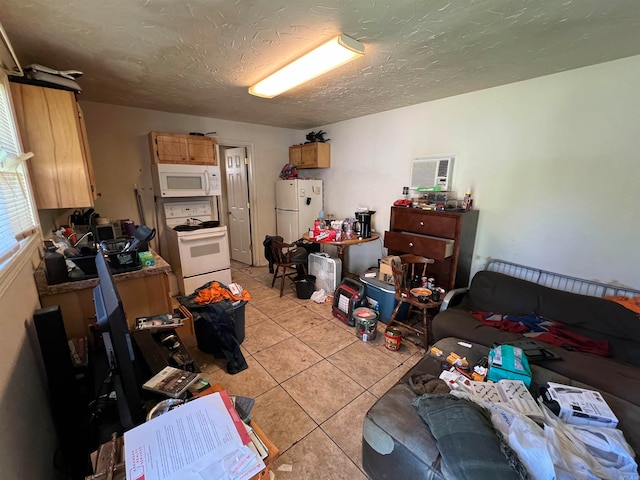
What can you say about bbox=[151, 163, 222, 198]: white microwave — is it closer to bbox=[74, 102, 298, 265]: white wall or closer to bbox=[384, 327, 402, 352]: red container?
bbox=[74, 102, 298, 265]: white wall

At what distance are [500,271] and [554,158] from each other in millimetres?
1156

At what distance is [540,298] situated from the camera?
224 centimetres

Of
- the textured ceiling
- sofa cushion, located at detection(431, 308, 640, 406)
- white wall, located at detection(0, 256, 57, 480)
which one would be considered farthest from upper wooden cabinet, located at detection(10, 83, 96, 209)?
sofa cushion, located at detection(431, 308, 640, 406)

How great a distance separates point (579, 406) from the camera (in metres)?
1.24

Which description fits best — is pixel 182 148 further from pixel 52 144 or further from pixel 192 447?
pixel 192 447

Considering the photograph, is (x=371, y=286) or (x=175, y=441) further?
(x=371, y=286)

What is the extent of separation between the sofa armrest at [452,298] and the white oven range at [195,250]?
2.62m

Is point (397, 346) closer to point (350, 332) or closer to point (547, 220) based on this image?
point (350, 332)

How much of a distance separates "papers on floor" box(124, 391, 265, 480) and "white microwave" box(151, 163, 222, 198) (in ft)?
10.1

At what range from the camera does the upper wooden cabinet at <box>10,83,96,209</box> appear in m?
1.73

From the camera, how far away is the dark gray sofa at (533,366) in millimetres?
1191

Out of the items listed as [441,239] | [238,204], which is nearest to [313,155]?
[238,204]

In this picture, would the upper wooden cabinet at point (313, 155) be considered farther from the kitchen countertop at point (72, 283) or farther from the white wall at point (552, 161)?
the kitchen countertop at point (72, 283)

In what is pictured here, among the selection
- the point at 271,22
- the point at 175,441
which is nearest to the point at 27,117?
the point at 271,22
